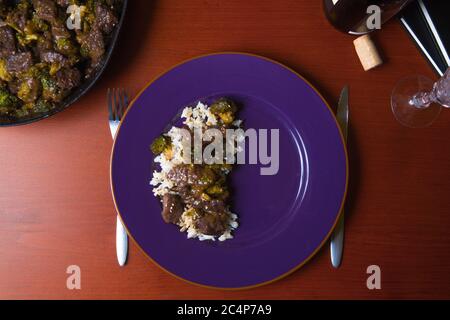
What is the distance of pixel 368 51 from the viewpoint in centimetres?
133

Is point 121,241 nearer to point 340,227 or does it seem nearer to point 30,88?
point 30,88

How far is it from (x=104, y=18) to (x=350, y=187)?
100 cm

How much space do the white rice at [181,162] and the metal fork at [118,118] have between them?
0.18 metres

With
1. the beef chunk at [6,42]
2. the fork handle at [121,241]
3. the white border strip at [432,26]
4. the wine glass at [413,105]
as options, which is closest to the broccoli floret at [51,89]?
the beef chunk at [6,42]

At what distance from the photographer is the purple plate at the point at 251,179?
1275 mm

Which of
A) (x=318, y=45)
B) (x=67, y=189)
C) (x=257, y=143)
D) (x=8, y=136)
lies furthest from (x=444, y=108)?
(x=8, y=136)

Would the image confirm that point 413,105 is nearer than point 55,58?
No

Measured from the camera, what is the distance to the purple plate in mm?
1275

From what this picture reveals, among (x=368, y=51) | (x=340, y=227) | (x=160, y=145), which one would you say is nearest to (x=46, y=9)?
(x=160, y=145)

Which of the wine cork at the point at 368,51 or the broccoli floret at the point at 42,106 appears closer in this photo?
the broccoli floret at the point at 42,106

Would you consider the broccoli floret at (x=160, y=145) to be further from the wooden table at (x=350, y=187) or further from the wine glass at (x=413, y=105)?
the wine glass at (x=413, y=105)

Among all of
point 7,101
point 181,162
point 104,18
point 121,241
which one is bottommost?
point 121,241

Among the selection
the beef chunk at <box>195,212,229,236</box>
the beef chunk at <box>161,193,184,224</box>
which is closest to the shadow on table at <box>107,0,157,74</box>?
the beef chunk at <box>161,193,184,224</box>

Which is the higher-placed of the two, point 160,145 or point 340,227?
point 160,145
